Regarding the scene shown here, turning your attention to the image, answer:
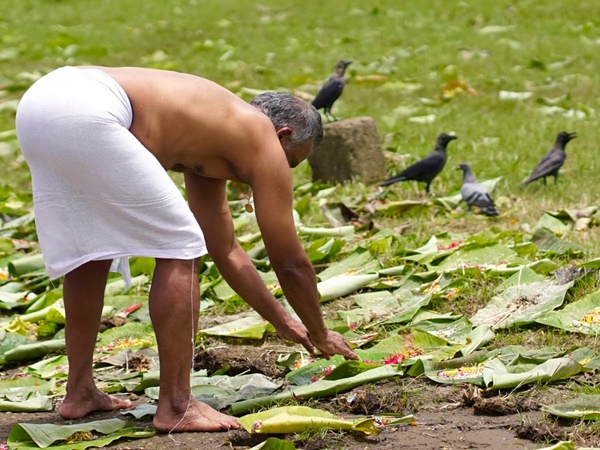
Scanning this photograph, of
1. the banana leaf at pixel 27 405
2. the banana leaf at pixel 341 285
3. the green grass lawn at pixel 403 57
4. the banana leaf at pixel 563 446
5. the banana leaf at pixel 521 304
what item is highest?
the banana leaf at pixel 563 446

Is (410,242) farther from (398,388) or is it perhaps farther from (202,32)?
(202,32)

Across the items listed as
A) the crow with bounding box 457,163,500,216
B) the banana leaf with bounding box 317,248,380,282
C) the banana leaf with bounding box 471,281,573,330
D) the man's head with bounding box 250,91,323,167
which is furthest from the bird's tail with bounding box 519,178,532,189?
the man's head with bounding box 250,91,323,167

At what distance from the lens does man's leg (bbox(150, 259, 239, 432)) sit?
3447mm

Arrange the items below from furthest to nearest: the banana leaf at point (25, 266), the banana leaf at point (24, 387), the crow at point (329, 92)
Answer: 1. the crow at point (329, 92)
2. the banana leaf at point (25, 266)
3. the banana leaf at point (24, 387)

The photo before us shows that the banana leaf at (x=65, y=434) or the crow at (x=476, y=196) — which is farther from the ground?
the banana leaf at (x=65, y=434)

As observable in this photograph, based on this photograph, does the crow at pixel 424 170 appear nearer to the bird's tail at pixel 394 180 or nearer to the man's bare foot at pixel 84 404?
the bird's tail at pixel 394 180

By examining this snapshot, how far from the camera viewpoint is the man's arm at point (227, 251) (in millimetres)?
4020

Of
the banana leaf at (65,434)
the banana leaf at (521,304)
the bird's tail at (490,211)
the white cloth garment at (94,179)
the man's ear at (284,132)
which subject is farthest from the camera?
the bird's tail at (490,211)

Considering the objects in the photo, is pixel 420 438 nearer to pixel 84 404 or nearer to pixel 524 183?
pixel 84 404

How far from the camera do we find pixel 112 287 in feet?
18.9

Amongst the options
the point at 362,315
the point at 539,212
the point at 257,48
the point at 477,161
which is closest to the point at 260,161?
the point at 362,315

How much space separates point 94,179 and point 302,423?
1.05 metres

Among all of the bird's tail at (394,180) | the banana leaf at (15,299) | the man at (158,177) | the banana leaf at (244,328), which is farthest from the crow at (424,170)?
the man at (158,177)

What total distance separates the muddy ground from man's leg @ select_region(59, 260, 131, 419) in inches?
2.2
